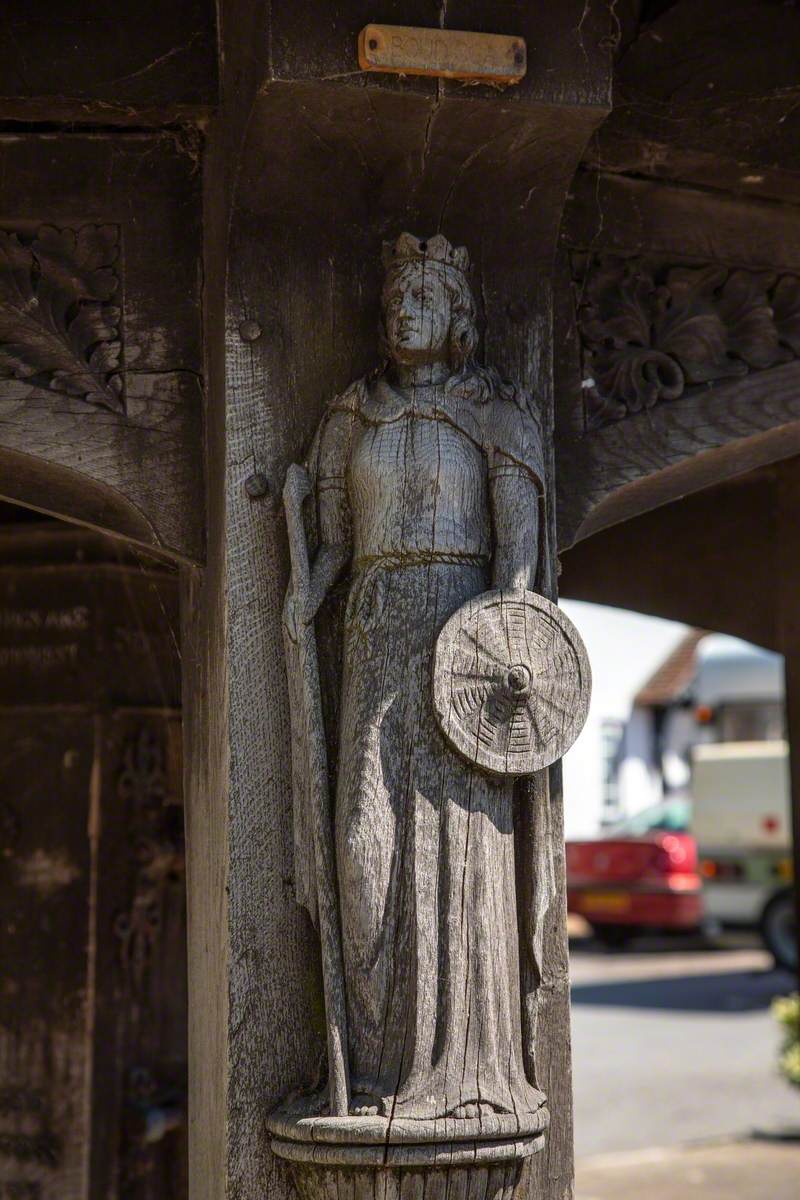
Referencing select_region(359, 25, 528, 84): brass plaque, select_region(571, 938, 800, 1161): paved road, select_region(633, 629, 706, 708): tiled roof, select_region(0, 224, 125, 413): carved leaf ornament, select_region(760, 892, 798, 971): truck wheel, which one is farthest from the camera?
select_region(633, 629, 706, 708): tiled roof

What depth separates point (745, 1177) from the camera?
285 inches

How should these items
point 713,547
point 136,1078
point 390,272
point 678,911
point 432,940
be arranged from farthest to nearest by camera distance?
point 678,911
point 713,547
point 136,1078
point 390,272
point 432,940

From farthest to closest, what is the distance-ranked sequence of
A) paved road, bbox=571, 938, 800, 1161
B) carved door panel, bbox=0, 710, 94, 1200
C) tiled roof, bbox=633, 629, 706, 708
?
tiled roof, bbox=633, 629, 706, 708
paved road, bbox=571, 938, 800, 1161
carved door panel, bbox=0, 710, 94, 1200

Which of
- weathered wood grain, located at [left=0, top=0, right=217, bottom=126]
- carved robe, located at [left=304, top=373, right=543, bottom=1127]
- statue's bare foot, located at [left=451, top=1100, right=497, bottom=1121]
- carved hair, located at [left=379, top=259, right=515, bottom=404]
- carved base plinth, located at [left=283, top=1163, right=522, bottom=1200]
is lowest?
carved base plinth, located at [left=283, top=1163, right=522, bottom=1200]

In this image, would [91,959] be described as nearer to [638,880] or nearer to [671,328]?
[671,328]

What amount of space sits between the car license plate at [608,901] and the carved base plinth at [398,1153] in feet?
46.7

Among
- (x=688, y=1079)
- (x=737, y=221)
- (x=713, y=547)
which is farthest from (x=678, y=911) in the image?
(x=737, y=221)

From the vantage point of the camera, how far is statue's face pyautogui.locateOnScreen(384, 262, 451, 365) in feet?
10.3

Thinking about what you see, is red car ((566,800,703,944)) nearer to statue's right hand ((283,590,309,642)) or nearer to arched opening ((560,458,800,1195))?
arched opening ((560,458,800,1195))

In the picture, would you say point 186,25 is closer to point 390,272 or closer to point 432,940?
point 390,272

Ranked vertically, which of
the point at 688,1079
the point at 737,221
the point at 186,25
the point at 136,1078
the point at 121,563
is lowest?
the point at 688,1079

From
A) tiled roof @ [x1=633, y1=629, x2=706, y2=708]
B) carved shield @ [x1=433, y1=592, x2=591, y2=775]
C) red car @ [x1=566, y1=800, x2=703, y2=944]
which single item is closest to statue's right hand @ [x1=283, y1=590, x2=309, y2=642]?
carved shield @ [x1=433, y1=592, x2=591, y2=775]

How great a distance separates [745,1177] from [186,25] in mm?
5585

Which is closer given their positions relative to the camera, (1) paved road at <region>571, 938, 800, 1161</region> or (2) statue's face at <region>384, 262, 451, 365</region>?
(2) statue's face at <region>384, 262, 451, 365</region>
